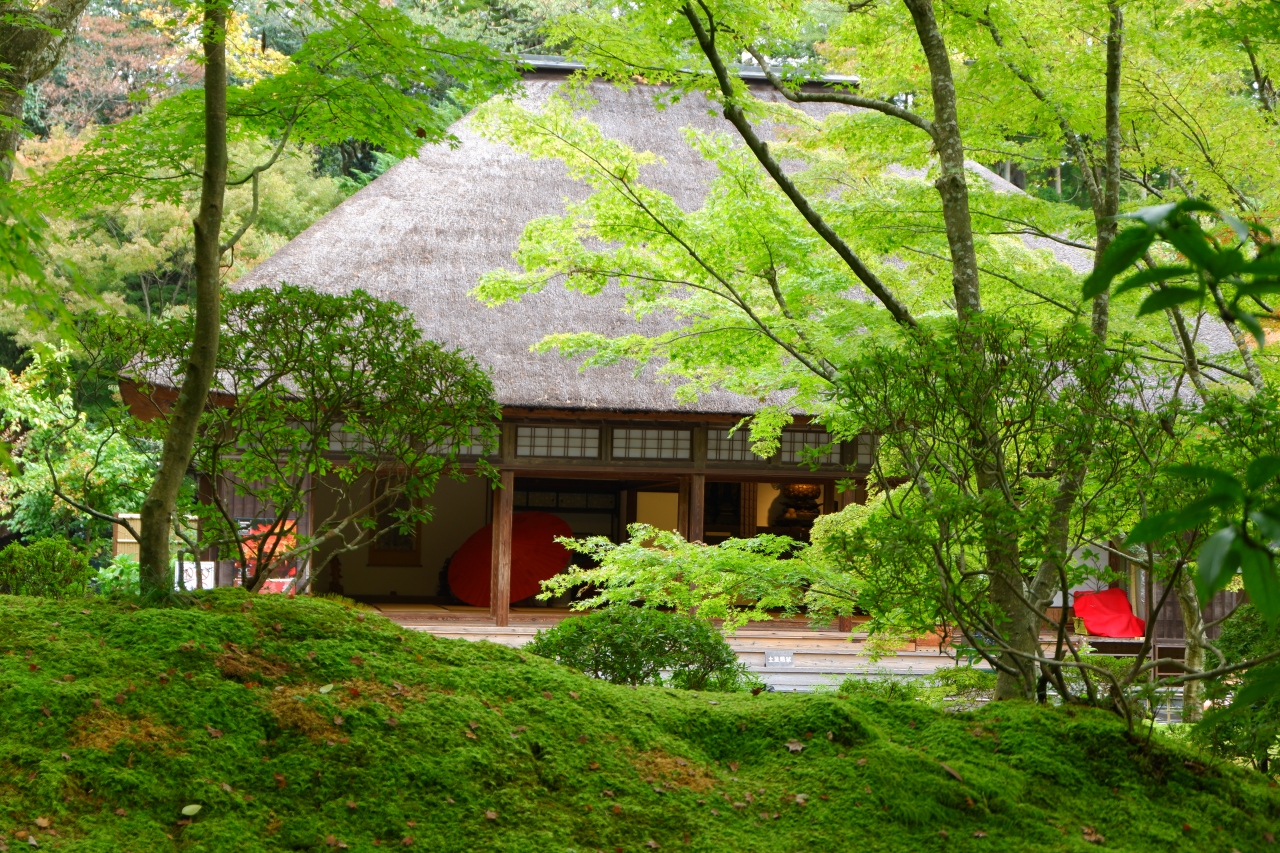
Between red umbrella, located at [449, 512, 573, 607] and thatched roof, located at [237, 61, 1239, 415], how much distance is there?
3.33 m

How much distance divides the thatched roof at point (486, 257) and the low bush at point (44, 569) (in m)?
3.90

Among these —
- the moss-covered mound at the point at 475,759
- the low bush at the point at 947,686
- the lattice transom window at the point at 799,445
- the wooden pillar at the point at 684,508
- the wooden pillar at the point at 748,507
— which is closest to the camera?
the moss-covered mound at the point at 475,759

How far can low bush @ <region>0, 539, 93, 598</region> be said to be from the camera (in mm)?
7211

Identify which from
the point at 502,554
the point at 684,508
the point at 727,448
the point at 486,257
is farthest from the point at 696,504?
the point at 486,257

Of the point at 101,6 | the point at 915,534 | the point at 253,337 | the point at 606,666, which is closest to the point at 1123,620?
the point at 606,666

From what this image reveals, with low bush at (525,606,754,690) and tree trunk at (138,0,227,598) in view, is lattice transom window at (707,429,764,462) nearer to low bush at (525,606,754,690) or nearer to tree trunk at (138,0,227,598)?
low bush at (525,606,754,690)

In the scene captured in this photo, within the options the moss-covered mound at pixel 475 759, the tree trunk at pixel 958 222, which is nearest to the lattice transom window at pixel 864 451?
the tree trunk at pixel 958 222

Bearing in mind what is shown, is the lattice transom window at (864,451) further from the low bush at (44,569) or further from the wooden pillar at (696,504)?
the low bush at (44,569)

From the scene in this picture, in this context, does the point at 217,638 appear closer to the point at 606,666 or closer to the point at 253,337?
the point at 253,337

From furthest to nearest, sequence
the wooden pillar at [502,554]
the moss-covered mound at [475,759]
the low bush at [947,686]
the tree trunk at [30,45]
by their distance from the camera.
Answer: the wooden pillar at [502,554] → the low bush at [947,686] → the tree trunk at [30,45] → the moss-covered mound at [475,759]

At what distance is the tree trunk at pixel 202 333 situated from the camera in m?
3.92

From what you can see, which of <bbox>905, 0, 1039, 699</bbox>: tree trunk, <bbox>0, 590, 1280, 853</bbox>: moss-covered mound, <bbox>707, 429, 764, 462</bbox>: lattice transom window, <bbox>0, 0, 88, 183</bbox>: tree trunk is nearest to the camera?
<bbox>0, 590, 1280, 853</bbox>: moss-covered mound

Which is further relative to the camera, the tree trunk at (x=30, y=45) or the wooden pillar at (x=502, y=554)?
the wooden pillar at (x=502, y=554)

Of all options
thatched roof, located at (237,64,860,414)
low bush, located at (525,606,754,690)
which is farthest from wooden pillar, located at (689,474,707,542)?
low bush, located at (525,606,754,690)
